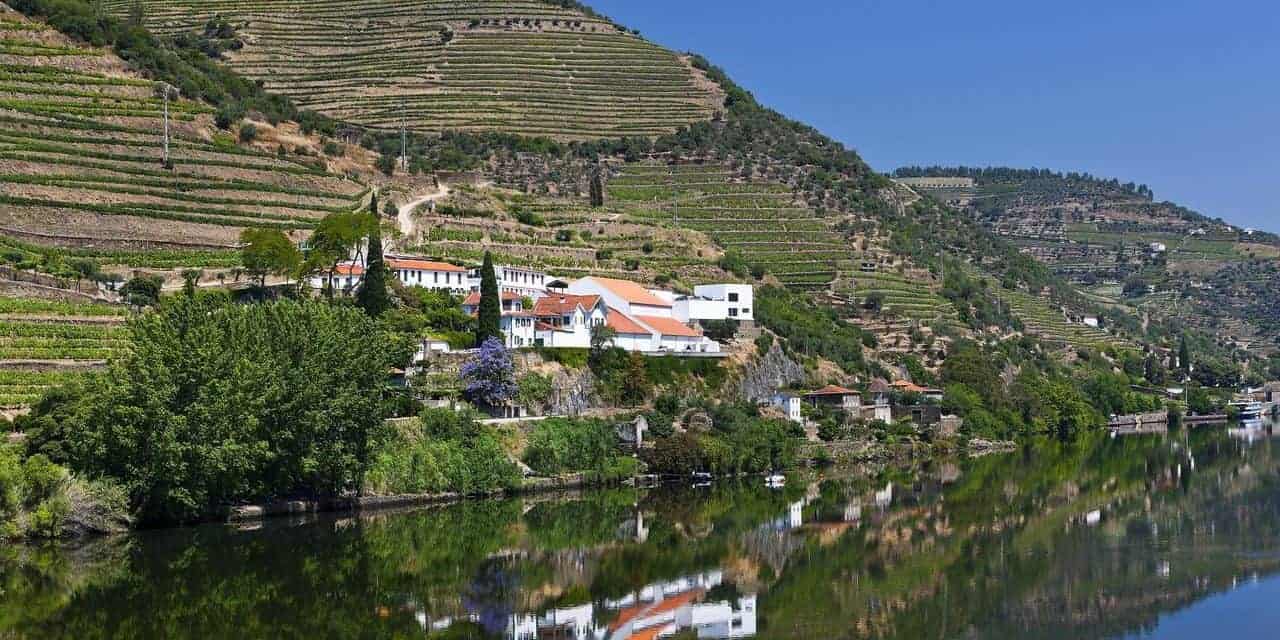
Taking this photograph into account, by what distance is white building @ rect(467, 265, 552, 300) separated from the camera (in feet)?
257

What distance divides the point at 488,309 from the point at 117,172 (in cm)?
2401

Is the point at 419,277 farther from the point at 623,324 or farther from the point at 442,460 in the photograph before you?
the point at 442,460

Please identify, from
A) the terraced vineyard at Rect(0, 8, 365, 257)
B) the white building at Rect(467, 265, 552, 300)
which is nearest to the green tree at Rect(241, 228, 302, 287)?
the terraced vineyard at Rect(0, 8, 365, 257)

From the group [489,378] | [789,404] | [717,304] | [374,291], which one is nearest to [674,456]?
[489,378]

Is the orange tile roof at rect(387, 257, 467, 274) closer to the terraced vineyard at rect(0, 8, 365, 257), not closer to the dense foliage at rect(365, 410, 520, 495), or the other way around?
the terraced vineyard at rect(0, 8, 365, 257)

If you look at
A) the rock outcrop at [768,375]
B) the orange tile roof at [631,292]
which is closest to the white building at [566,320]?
the orange tile roof at [631,292]

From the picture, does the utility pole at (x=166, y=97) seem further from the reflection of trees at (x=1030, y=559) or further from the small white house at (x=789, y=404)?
the reflection of trees at (x=1030, y=559)

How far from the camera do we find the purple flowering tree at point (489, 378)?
65.4 metres

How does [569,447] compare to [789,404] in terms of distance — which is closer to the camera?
[569,447]

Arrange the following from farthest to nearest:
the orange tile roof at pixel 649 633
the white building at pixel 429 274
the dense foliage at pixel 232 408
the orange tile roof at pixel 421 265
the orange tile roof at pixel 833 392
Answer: the orange tile roof at pixel 833 392, the white building at pixel 429 274, the orange tile roof at pixel 421 265, the dense foliage at pixel 232 408, the orange tile roof at pixel 649 633

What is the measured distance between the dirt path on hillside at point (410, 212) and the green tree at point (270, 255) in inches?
580

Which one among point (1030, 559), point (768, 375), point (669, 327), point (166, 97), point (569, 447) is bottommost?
point (1030, 559)

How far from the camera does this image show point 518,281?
81.1 meters

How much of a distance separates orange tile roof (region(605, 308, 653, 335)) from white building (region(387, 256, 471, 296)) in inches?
313
